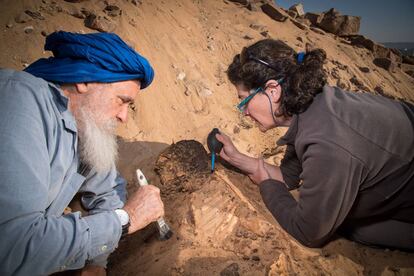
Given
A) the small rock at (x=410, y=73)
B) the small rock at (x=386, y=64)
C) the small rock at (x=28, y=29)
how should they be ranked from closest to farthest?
the small rock at (x=28, y=29)
the small rock at (x=386, y=64)
the small rock at (x=410, y=73)

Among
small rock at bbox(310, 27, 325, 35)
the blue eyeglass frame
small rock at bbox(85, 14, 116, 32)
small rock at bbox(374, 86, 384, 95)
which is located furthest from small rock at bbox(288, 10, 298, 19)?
the blue eyeglass frame

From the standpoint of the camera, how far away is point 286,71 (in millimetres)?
2016

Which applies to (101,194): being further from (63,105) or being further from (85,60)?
(85,60)

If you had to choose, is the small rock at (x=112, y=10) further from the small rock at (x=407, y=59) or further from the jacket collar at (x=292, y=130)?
the small rock at (x=407, y=59)

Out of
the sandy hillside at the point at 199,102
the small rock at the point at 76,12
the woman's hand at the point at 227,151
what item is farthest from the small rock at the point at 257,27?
the woman's hand at the point at 227,151

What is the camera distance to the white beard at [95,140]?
6.28 ft

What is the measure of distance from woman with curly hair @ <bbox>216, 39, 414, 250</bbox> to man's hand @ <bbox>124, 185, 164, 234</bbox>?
1021 mm

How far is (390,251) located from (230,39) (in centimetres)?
484

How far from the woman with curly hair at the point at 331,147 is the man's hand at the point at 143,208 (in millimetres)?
1021

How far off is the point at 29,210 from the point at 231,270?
1.26 metres

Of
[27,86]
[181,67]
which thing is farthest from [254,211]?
[181,67]

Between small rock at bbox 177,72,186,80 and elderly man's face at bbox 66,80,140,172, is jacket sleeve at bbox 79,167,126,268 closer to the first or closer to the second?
elderly man's face at bbox 66,80,140,172

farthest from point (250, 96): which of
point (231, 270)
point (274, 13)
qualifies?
point (274, 13)

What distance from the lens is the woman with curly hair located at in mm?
1655
